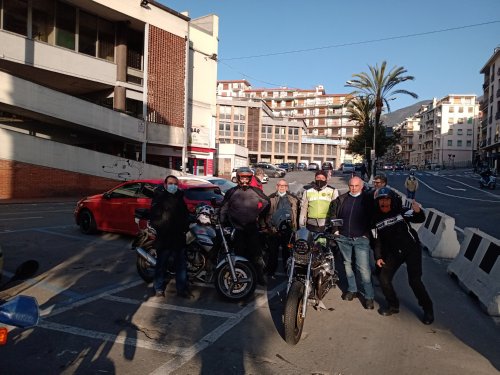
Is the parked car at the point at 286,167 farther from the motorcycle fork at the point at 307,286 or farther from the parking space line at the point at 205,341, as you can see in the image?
the motorcycle fork at the point at 307,286

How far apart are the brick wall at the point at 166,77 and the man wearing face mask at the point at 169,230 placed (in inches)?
982

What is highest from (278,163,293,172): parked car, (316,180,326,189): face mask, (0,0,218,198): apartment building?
(0,0,218,198): apartment building

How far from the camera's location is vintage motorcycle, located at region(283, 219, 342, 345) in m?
4.18

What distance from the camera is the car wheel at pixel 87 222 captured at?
10.1 m

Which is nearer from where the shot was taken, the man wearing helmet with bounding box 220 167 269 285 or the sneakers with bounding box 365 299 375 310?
the sneakers with bounding box 365 299 375 310

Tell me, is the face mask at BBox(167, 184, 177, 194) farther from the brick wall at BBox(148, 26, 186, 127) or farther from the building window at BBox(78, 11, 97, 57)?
the building window at BBox(78, 11, 97, 57)

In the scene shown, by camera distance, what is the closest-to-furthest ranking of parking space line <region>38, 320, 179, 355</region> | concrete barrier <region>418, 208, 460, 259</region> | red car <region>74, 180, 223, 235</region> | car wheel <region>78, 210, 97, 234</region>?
parking space line <region>38, 320, 179, 355</region>, concrete barrier <region>418, 208, 460, 259</region>, red car <region>74, 180, 223, 235</region>, car wheel <region>78, 210, 97, 234</region>

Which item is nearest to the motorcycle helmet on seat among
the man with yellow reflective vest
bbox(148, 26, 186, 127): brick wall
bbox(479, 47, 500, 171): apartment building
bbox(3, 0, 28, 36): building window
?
the man with yellow reflective vest

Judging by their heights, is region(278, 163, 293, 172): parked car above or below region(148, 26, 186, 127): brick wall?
below

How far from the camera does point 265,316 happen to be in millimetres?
5055

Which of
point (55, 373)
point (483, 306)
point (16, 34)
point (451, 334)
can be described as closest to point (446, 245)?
point (483, 306)

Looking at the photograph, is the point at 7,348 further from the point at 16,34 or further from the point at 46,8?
the point at 46,8

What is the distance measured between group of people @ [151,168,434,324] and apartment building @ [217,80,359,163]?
91981 mm

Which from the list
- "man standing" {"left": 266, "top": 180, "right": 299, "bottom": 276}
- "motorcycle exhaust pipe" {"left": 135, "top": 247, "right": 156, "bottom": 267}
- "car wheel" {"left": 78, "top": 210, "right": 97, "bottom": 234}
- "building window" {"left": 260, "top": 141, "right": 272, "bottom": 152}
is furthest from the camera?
"building window" {"left": 260, "top": 141, "right": 272, "bottom": 152}
